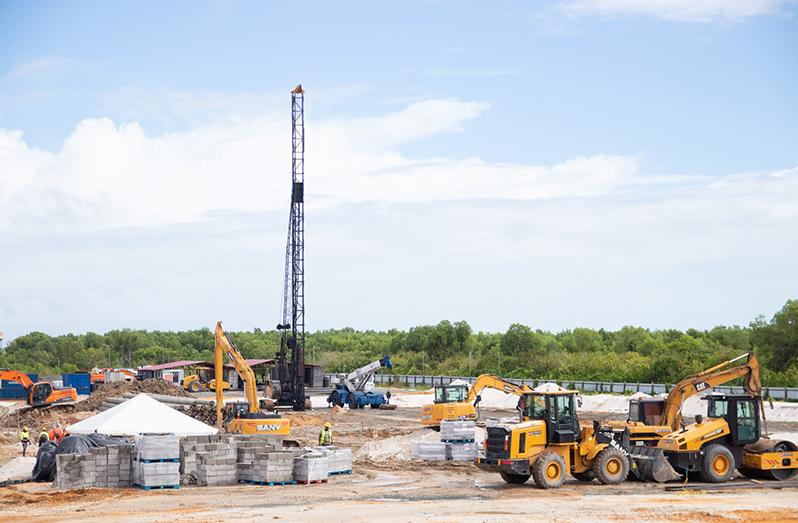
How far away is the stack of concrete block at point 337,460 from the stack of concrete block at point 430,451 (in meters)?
3.01

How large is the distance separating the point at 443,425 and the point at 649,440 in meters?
6.75

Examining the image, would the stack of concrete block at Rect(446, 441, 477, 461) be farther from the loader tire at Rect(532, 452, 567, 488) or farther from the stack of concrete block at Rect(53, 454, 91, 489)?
the stack of concrete block at Rect(53, 454, 91, 489)

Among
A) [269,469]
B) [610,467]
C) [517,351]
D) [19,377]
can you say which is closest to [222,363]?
[269,469]

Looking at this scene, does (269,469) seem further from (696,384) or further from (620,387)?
(620,387)

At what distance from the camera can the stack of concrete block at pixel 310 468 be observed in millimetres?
22422

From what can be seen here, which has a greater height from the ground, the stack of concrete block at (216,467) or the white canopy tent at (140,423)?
the white canopy tent at (140,423)

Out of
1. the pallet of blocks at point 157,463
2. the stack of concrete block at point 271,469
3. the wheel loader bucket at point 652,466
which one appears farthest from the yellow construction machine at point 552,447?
the pallet of blocks at point 157,463

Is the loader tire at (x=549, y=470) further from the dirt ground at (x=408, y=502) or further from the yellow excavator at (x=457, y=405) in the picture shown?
the yellow excavator at (x=457, y=405)

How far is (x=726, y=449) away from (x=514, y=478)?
5610 millimetres

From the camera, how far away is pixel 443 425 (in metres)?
26.5

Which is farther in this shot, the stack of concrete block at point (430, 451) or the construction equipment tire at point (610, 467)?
the stack of concrete block at point (430, 451)

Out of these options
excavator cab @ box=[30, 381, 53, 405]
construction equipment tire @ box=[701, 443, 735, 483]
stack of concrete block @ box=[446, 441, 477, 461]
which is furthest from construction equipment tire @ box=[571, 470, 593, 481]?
excavator cab @ box=[30, 381, 53, 405]

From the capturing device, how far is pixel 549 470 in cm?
2061

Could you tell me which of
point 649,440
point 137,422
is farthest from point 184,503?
point 649,440
